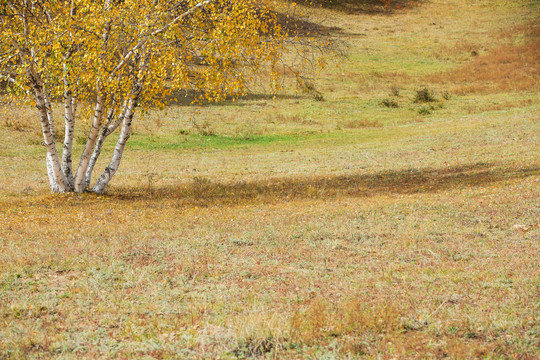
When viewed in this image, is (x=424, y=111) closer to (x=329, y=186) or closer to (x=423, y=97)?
(x=423, y=97)

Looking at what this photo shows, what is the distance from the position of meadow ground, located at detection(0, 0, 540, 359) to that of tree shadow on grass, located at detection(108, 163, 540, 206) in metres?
0.10

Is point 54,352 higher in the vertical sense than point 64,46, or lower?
lower

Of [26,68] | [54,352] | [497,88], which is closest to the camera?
[54,352]

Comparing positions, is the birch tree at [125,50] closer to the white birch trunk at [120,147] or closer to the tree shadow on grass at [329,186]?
the white birch trunk at [120,147]

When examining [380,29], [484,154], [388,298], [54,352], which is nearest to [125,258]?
[54,352]

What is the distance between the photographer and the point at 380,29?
86.9m

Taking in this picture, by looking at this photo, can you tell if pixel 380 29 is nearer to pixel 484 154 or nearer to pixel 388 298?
pixel 484 154

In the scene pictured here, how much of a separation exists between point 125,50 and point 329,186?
28.1ft

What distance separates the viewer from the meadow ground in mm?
5629

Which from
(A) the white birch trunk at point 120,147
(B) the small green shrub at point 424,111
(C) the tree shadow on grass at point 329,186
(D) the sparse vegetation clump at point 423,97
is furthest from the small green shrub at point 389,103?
(A) the white birch trunk at point 120,147

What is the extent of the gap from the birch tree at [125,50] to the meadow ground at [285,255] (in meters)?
3.41

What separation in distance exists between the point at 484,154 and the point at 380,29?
227 feet

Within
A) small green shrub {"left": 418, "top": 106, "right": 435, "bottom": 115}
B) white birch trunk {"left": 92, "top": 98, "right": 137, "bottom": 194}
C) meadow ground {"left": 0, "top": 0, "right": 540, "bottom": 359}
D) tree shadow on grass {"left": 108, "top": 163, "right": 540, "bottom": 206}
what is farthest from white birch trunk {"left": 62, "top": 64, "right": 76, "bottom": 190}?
small green shrub {"left": 418, "top": 106, "right": 435, "bottom": 115}

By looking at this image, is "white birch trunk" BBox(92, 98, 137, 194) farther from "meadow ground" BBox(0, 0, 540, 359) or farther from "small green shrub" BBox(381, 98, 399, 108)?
"small green shrub" BBox(381, 98, 399, 108)
